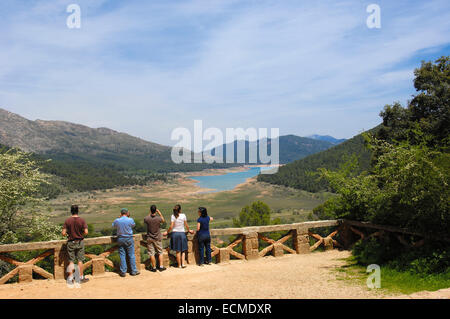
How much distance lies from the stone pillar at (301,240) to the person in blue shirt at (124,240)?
5186 millimetres

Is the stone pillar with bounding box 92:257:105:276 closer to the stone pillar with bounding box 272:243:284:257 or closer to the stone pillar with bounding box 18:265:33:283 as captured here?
the stone pillar with bounding box 18:265:33:283

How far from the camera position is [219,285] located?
7.66m

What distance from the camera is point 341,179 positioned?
39.8 feet

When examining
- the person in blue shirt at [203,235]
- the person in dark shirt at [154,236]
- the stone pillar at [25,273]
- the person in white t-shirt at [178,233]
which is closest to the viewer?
the stone pillar at [25,273]

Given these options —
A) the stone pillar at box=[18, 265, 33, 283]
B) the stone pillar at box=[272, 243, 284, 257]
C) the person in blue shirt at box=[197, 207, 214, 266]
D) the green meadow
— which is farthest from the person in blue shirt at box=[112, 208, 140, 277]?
the green meadow

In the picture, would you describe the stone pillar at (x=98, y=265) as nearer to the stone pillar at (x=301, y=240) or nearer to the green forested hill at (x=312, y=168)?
the stone pillar at (x=301, y=240)

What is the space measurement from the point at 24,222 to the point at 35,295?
11.0m

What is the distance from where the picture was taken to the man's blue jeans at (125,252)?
8516mm

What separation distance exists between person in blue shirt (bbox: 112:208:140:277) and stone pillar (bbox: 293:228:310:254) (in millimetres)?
5186

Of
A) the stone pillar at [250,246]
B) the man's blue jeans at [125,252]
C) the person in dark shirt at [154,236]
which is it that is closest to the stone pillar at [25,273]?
the man's blue jeans at [125,252]

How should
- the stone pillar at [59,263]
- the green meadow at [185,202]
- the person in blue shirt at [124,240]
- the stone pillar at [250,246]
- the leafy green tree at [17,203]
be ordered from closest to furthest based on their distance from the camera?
the stone pillar at [59,263] < the person in blue shirt at [124,240] < the stone pillar at [250,246] < the leafy green tree at [17,203] < the green meadow at [185,202]

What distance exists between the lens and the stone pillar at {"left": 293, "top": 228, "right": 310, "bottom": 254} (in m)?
11.2

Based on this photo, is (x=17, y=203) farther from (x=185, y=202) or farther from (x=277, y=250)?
(x=185, y=202)
